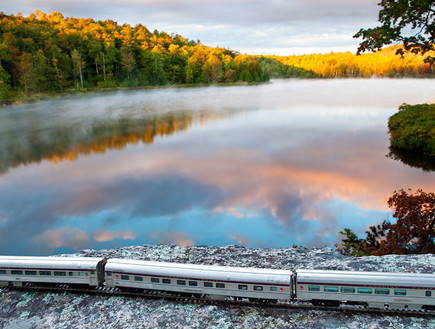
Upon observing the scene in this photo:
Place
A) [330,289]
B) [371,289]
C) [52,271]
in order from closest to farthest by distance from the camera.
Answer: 1. [371,289]
2. [330,289]
3. [52,271]

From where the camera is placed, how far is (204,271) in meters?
9.71

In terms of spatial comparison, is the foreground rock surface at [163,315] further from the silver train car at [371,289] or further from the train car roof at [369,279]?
the train car roof at [369,279]

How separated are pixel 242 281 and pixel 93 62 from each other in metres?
98.4

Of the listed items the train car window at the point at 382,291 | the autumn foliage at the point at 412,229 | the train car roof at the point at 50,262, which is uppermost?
the train car roof at the point at 50,262

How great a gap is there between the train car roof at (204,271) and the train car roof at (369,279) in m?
0.61

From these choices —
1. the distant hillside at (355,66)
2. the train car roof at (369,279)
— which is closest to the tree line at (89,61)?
the distant hillside at (355,66)

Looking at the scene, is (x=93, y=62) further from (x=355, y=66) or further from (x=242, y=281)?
(x=355, y=66)

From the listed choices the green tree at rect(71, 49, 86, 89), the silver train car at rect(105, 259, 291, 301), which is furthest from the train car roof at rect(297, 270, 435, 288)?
the green tree at rect(71, 49, 86, 89)

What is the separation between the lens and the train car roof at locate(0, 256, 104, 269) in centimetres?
1038

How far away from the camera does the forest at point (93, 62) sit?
2864 inches

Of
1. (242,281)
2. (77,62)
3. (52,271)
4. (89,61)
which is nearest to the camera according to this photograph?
(242,281)

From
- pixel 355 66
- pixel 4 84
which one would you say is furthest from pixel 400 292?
pixel 355 66

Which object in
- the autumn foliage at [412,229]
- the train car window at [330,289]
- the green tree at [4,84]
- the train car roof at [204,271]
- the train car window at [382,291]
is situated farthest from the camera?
the green tree at [4,84]

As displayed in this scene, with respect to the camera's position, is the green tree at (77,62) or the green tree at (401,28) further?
the green tree at (77,62)
